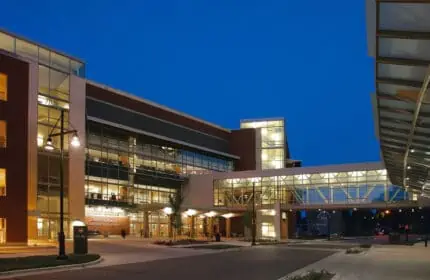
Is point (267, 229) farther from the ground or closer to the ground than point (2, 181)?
closer to the ground

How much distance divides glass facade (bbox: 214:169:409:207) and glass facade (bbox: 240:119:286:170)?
19.1m

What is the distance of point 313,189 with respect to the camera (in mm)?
78938

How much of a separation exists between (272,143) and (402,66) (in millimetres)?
95017

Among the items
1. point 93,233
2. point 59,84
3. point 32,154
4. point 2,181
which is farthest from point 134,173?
point 2,181

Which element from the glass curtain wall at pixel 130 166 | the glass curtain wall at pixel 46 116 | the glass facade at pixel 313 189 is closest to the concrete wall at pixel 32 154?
the glass curtain wall at pixel 46 116

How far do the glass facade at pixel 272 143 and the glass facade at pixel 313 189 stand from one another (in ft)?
62.8

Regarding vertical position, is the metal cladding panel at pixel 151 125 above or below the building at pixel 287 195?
above

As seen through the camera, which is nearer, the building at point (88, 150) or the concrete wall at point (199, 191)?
the building at point (88, 150)

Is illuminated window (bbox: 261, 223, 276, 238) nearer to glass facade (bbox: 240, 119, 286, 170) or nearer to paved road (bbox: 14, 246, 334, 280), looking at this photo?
glass facade (bbox: 240, 119, 286, 170)

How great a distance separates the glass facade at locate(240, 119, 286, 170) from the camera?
104062mm

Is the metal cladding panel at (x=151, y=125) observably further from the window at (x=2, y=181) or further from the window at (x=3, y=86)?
the window at (x=2, y=181)

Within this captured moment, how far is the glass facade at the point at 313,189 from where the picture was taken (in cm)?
7512

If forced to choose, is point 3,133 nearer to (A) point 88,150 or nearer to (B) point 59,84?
(B) point 59,84

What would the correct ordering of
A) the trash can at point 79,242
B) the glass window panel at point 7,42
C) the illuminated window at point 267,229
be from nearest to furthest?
the trash can at point 79,242
the glass window panel at point 7,42
the illuminated window at point 267,229
